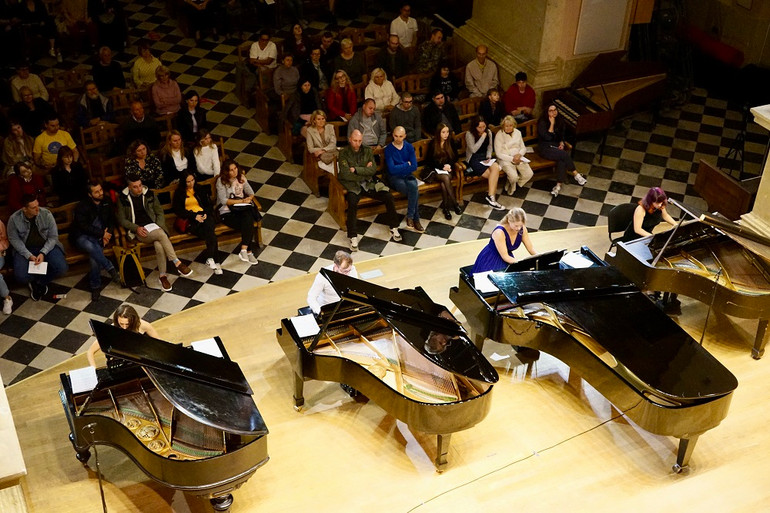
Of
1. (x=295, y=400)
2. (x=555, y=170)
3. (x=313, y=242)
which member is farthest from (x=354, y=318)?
(x=555, y=170)

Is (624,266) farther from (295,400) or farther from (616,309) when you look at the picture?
(295,400)

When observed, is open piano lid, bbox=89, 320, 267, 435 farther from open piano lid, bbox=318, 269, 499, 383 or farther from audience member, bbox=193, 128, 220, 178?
audience member, bbox=193, 128, 220, 178

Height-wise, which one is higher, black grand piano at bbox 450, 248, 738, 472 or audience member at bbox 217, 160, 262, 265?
black grand piano at bbox 450, 248, 738, 472

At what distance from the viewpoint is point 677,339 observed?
6215 mm

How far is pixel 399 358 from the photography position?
6.23m

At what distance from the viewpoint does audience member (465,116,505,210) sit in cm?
980

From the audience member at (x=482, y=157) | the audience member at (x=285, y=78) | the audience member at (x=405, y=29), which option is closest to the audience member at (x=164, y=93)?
the audience member at (x=285, y=78)

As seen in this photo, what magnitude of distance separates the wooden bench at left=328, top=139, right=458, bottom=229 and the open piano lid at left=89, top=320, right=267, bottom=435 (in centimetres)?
384

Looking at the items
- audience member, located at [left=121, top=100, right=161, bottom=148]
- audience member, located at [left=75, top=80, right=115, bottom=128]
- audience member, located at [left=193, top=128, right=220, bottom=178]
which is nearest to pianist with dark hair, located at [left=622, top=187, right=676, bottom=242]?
audience member, located at [left=193, top=128, right=220, bottom=178]

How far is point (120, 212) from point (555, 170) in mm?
4870

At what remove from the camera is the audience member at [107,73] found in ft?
36.2

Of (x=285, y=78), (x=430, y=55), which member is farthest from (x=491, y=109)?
(x=285, y=78)

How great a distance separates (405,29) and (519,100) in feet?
6.98

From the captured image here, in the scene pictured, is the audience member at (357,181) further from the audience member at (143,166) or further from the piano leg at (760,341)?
the piano leg at (760,341)
